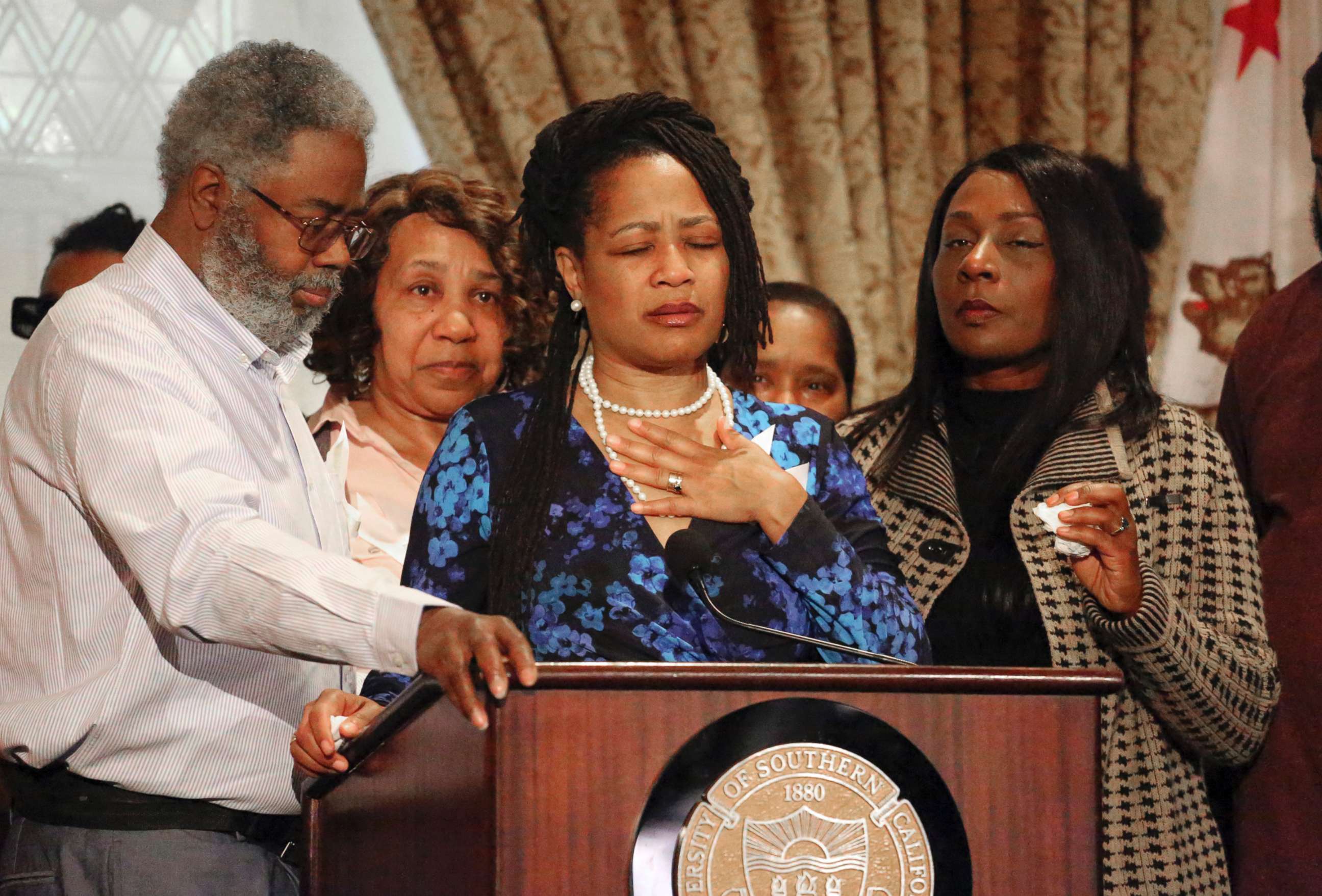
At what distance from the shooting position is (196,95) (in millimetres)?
2004

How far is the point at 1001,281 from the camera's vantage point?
224 cm

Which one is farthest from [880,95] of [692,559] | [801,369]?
[692,559]

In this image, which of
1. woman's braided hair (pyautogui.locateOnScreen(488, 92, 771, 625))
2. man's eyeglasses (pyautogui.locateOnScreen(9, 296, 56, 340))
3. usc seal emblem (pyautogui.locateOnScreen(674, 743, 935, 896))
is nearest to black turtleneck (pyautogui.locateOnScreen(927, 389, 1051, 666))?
woman's braided hair (pyautogui.locateOnScreen(488, 92, 771, 625))

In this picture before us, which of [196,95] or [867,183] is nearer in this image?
[196,95]

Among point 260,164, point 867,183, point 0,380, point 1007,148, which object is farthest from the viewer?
point 867,183

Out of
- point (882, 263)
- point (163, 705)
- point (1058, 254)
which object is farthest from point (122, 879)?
point (882, 263)

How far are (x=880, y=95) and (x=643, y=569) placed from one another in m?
2.30

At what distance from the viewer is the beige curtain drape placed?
135 inches

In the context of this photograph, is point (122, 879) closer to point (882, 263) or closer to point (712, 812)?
point (712, 812)

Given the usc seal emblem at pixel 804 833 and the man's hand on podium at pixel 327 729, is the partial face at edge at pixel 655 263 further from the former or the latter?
the usc seal emblem at pixel 804 833

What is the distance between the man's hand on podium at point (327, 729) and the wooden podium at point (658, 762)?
218 millimetres

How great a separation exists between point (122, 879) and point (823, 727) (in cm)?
92

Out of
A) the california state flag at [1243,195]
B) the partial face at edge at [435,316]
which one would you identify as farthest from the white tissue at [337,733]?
the california state flag at [1243,195]

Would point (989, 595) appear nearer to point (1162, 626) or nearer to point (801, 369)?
point (1162, 626)
